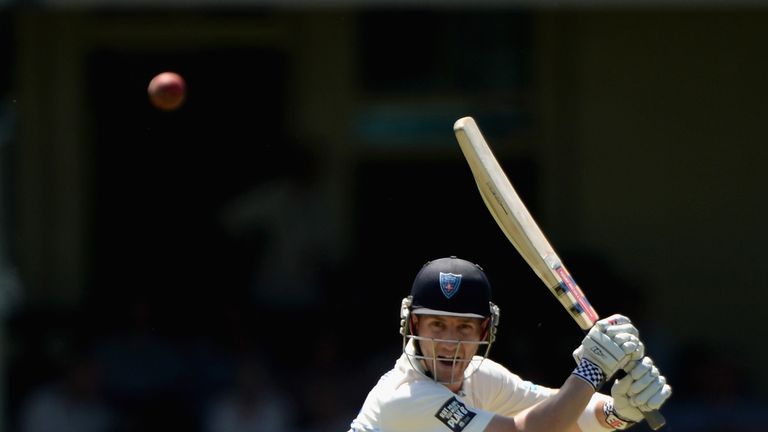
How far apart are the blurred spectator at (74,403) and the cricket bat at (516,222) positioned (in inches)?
135

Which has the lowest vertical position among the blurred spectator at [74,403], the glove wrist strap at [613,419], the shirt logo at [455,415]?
the blurred spectator at [74,403]

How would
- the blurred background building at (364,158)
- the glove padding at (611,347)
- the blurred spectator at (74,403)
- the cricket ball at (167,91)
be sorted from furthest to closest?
the blurred background building at (364,158) → the blurred spectator at (74,403) → the cricket ball at (167,91) → the glove padding at (611,347)

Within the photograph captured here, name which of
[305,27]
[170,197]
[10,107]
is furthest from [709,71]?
[10,107]

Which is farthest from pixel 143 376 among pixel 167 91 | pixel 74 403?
pixel 167 91

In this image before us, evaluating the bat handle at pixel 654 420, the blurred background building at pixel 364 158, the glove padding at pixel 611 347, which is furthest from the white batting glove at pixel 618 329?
the blurred background building at pixel 364 158

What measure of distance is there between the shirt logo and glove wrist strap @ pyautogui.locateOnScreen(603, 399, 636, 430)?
1.26 feet

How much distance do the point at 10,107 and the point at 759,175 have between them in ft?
11.9

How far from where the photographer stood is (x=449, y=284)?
3.87m

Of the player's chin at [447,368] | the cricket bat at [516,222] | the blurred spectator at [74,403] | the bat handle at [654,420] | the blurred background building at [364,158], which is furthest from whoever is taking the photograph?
the blurred background building at [364,158]

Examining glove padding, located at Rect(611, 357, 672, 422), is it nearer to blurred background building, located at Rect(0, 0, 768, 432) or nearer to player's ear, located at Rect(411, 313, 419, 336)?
player's ear, located at Rect(411, 313, 419, 336)

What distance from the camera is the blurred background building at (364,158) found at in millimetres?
7684

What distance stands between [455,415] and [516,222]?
0.61 m

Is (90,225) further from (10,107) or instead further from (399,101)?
(399,101)

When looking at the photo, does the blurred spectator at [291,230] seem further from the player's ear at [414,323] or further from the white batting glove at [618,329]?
the white batting glove at [618,329]
